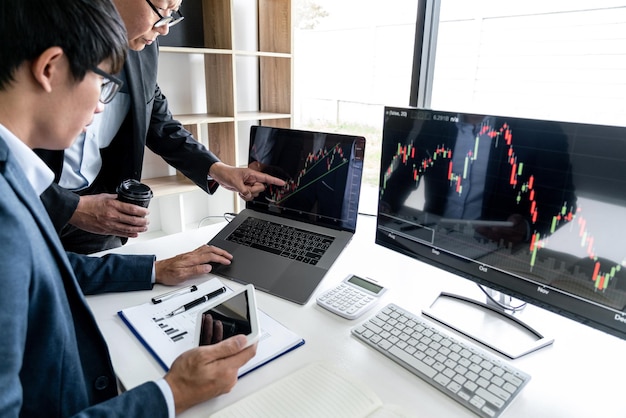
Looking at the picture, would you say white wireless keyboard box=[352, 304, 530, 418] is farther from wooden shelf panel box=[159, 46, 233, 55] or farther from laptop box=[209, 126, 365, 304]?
wooden shelf panel box=[159, 46, 233, 55]

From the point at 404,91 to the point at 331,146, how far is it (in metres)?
1.44

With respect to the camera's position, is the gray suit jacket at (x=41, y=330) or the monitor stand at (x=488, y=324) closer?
the gray suit jacket at (x=41, y=330)

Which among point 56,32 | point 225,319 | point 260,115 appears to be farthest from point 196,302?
point 260,115

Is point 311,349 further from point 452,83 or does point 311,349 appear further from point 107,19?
point 452,83

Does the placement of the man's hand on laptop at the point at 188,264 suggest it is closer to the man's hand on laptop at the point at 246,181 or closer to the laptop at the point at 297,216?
the laptop at the point at 297,216

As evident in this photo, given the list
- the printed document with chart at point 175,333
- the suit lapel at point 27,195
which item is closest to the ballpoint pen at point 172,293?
the printed document with chart at point 175,333

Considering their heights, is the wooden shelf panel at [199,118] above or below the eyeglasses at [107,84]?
below

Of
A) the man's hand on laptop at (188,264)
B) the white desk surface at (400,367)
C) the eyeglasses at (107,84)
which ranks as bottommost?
the white desk surface at (400,367)

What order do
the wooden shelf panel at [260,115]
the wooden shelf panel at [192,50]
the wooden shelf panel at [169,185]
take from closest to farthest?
the wooden shelf panel at [192,50], the wooden shelf panel at [169,185], the wooden shelf panel at [260,115]

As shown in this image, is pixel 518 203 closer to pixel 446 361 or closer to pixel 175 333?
pixel 446 361

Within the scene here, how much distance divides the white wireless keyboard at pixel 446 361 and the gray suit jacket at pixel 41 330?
1.43ft

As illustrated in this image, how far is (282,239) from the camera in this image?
4.05ft

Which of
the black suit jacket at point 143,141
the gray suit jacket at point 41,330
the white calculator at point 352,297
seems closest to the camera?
the gray suit jacket at point 41,330

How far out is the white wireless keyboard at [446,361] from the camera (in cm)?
72
